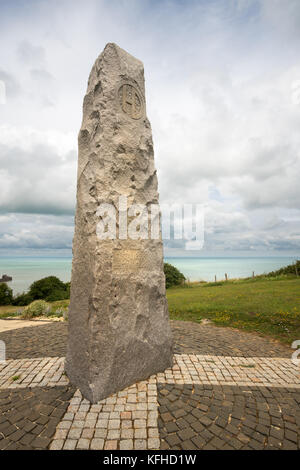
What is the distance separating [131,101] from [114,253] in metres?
2.84

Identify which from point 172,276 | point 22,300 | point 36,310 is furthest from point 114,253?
point 172,276

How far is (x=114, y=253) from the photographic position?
415 centimetres

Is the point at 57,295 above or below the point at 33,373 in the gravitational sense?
below

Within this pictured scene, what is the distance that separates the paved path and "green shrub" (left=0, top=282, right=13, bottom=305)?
15.6m

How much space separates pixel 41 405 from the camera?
3.66 metres

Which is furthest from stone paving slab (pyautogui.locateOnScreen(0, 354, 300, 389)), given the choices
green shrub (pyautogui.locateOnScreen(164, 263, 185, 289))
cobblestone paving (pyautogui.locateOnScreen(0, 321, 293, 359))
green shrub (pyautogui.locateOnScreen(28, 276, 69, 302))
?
green shrub (pyautogui.locateOnScreen(164, 263, 185, 289))

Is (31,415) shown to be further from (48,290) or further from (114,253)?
(48,290)

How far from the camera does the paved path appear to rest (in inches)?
120

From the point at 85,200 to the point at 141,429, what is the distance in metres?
3.44

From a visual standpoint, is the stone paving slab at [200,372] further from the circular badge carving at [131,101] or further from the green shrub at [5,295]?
the green shrub at [5,295]

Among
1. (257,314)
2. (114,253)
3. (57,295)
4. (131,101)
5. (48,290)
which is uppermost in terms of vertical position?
(131,101)

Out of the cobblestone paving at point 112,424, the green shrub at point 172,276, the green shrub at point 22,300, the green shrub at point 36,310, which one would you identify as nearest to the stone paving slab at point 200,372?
the cobblestone paving at point 112,424

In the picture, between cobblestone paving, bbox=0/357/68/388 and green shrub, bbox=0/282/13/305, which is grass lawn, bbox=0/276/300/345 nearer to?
cobblestone paving, bbox=0/357/68/388

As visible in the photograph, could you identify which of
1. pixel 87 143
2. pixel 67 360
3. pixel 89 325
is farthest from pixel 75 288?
pixel 87 143
